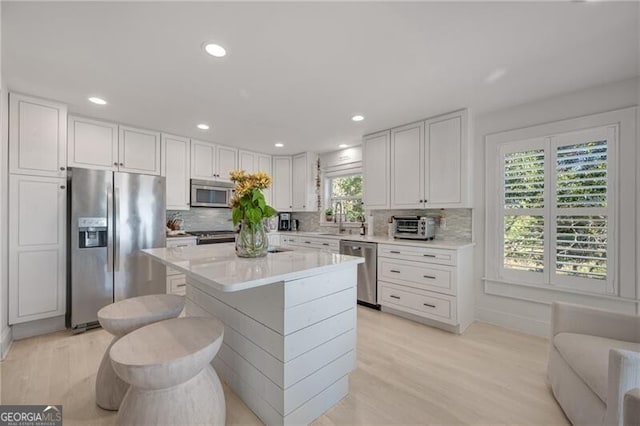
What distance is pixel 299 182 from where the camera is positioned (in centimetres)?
489

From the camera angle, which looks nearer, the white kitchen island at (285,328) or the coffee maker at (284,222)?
the white kitchen island at (285,328)

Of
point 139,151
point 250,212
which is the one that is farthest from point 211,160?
point 250,212

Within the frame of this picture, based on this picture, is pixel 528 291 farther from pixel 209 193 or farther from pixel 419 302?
pixel 209 193

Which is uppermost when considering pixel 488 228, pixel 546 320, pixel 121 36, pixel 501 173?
pixel 121 36

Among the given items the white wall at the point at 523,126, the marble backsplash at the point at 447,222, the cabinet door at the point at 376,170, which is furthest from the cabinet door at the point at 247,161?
the white wall at the point at 523,126

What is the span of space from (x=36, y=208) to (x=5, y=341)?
118 centimetres

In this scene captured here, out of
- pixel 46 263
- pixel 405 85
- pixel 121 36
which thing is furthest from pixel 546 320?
pixel 46 263

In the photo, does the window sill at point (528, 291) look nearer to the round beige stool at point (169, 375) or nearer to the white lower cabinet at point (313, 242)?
the white lower cabinet at point (313, 242)

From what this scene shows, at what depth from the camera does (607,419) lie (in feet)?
3.97

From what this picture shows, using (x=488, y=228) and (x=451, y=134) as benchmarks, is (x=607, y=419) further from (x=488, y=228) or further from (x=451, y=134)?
(x=451, y=134)

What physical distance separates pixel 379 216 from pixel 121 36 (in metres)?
3.39

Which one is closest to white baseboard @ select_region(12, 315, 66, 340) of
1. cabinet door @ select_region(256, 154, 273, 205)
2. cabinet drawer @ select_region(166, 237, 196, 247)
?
cabinet drawer @ select_region(166, 237, 196, 247)

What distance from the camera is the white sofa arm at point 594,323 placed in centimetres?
160

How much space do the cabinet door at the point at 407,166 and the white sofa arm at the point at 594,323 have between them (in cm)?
168
